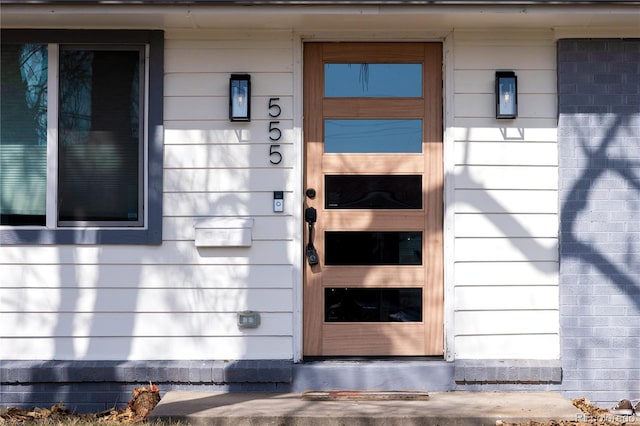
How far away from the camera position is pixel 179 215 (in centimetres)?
490

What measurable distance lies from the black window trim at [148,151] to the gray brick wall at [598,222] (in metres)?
2.82

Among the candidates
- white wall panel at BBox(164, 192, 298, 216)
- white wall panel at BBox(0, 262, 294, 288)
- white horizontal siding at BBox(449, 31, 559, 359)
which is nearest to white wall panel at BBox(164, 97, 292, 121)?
white wall panel at BBox(164, 192, 298, 216)

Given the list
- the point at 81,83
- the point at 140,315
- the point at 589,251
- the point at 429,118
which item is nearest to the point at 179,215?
the point at 140,315

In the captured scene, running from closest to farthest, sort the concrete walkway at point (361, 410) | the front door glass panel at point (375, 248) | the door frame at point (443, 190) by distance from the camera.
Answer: the concrete walkway at point (361, 410), the door frame at point (443, 190), the front door glass panel at point (375, 248)

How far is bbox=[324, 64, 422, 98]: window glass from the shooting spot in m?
5.04

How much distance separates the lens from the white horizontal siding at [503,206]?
4.88 meters

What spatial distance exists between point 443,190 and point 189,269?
188cm

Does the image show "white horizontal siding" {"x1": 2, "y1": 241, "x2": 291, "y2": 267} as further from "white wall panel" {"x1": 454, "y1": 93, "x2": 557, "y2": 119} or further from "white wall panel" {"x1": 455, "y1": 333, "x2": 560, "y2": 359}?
"white wall panel" {"x1": 454, "y1": 93, "x2": 557, "y2": 119}

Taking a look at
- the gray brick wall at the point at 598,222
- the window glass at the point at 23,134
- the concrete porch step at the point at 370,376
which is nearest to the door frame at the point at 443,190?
the concrete porch step at the point at 370,376

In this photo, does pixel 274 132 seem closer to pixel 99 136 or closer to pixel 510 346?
pixel 99 136

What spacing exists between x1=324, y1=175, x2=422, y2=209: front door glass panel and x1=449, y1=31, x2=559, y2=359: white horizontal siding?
30cm

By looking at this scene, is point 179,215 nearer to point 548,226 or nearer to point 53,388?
point 53,388

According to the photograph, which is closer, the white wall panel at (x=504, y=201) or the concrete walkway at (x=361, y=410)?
the concrete walkway at (x=361, y=410)

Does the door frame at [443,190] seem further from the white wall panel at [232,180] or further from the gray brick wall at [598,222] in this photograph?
the gray brick wall at [598,222]
